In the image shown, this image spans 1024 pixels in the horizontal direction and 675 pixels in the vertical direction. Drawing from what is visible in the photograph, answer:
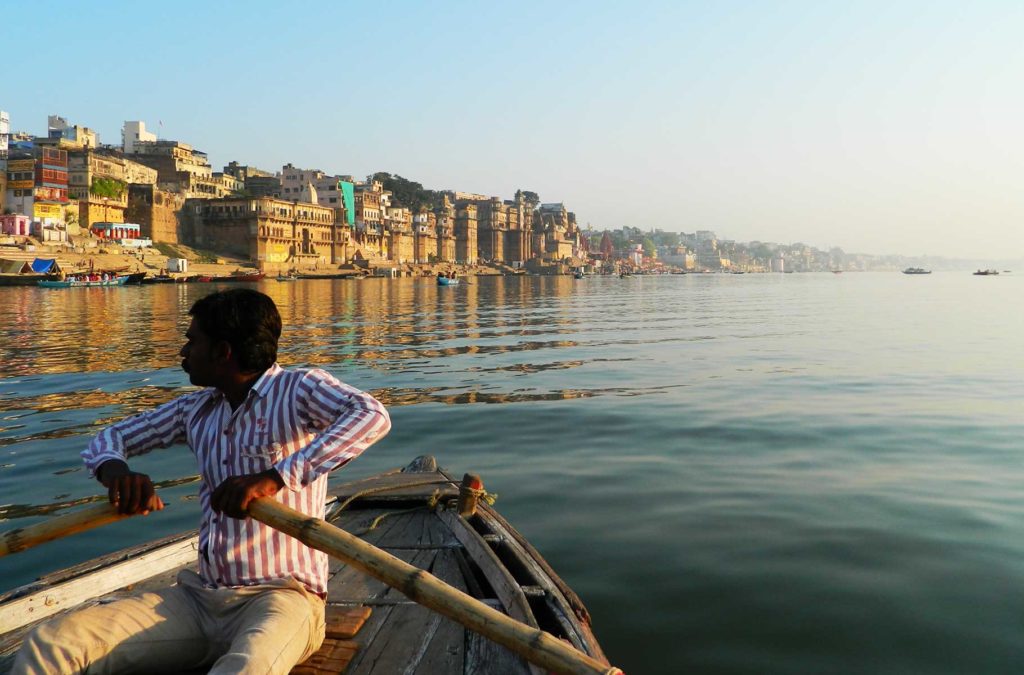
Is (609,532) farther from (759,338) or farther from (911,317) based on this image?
(911,317)

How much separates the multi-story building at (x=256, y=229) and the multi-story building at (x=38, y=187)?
1973cm

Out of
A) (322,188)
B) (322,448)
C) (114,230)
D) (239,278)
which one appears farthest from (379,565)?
(322,188)

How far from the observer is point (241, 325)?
320cm

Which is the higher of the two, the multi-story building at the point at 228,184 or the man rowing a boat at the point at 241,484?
the multi-story building at the point at 228,184

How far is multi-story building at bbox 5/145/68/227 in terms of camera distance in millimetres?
76250

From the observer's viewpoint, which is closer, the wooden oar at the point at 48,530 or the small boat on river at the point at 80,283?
the wooden oar at the point at 48,530

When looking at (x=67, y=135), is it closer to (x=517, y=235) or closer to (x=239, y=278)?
(x=239, y=278)

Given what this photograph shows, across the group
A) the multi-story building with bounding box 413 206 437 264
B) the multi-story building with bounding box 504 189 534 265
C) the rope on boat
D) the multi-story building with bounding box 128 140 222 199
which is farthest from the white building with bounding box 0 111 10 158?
the multi-story building with bounding box 504 189 534 265

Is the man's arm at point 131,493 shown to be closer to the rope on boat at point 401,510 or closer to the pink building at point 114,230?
the rope on boat at point 401,510

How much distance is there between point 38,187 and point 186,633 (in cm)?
8688

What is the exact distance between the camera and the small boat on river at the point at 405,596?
11.6 feet

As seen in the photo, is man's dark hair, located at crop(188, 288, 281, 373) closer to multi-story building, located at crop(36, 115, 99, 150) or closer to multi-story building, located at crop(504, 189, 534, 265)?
multi-story building, located at crop(36, 115, 99, 150)

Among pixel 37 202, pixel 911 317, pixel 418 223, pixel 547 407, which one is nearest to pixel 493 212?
pixel 418 223

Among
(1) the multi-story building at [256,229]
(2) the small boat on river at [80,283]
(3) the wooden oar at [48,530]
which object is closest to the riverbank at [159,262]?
(1) the multi-story building at [256,229]
